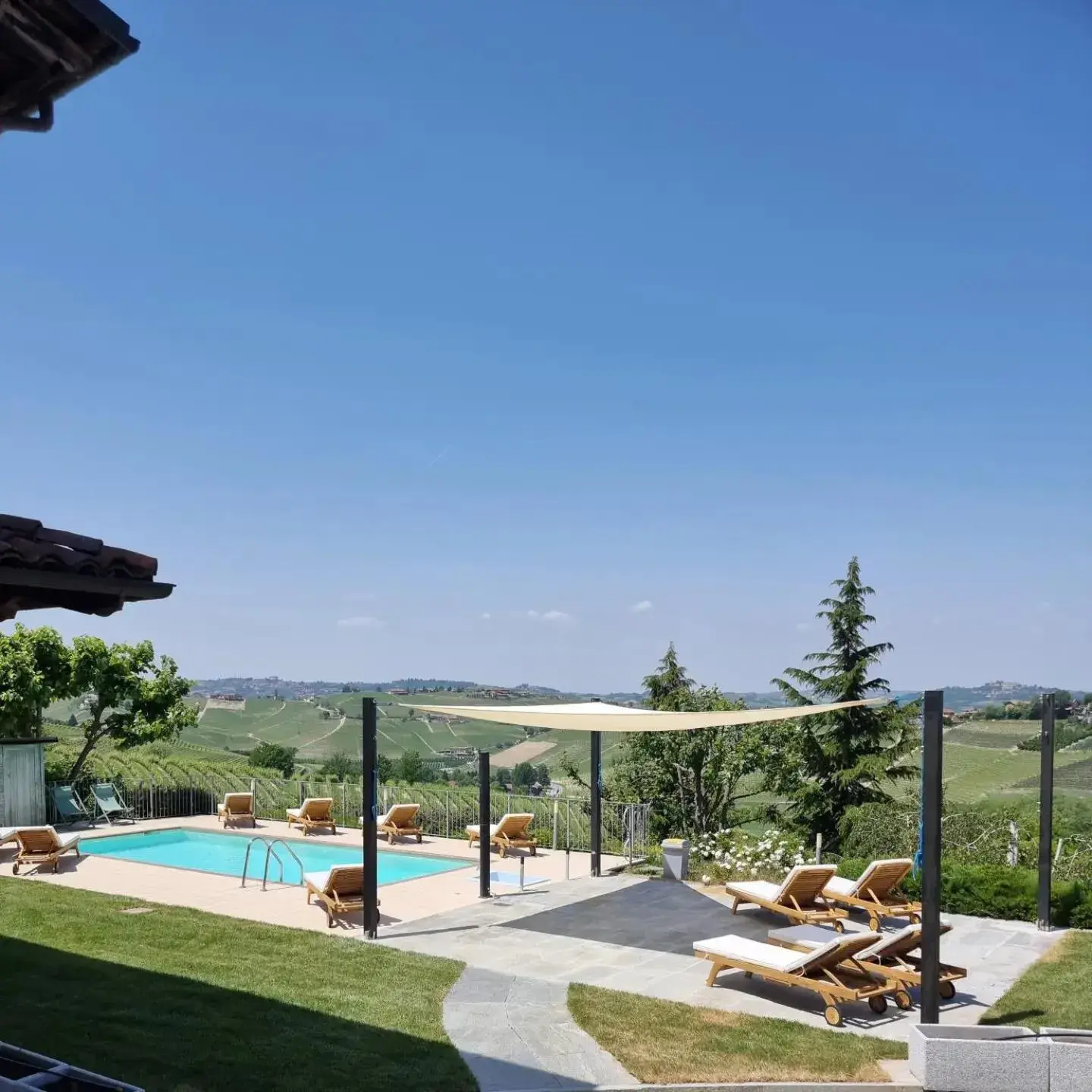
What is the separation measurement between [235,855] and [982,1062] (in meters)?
14.7

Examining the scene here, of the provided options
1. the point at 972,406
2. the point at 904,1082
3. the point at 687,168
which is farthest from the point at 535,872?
the point at 972,406

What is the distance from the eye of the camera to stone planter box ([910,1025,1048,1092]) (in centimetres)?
607

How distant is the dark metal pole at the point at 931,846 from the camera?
24.1 ft

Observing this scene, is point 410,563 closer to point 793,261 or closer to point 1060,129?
point 793,261

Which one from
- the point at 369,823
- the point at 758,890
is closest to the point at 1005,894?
the point at 758,890

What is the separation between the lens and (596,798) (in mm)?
14984

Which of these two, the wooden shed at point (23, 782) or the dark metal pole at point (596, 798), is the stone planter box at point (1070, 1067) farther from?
the wooden shed at point (23, 782)

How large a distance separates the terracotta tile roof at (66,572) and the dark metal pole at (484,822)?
9.05 metres

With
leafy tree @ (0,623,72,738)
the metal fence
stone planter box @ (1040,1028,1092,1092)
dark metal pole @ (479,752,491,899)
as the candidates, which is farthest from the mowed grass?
leafy tree @ (0,623,72,738)

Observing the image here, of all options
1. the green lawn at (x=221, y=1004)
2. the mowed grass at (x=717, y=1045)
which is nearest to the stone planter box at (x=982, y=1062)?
the mowed grass at (x=717, y=1045)

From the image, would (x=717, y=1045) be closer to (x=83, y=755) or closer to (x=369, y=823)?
(x=369, y=823)

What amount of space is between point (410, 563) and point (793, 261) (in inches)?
752

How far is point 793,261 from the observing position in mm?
18000

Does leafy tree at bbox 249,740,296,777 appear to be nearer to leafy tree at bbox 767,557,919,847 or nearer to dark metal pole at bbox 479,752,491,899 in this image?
leafy tree at bbox 767,557,919,847
